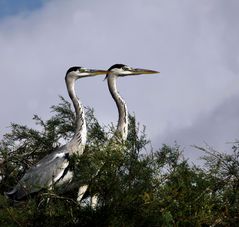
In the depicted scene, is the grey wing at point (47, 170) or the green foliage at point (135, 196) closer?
the green foliage at point (135, 196)

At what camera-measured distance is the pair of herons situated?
12.4m

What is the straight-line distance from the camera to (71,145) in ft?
43.7

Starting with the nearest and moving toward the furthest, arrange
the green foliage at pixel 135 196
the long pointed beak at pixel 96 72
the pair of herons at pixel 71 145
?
the green foliage at pixel 135 196 < the pair of herons at pixel 71 145 < the long pointed beak at pixel 96 72

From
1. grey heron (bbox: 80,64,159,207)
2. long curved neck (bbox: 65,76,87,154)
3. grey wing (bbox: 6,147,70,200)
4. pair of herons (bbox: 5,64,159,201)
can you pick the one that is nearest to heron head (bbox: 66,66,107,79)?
pair of herons (bbox: 5,64,159,201)

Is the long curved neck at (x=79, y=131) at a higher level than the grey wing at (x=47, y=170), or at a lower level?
higher

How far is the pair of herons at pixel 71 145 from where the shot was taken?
1235 cm

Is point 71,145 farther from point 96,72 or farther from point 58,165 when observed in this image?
point 96,72

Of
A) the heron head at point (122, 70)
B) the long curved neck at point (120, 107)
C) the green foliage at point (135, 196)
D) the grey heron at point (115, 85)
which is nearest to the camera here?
the green foliage at point (135, 196)

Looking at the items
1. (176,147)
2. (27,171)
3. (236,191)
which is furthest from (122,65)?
(236,191)

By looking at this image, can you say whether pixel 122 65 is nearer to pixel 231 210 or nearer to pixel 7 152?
pixel 7 152

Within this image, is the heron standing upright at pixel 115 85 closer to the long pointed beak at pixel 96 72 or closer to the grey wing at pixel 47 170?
the long pointed beak at pixel 96 72

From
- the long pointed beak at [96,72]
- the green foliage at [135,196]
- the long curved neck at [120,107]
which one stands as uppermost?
the long pointed beak at [96,72]

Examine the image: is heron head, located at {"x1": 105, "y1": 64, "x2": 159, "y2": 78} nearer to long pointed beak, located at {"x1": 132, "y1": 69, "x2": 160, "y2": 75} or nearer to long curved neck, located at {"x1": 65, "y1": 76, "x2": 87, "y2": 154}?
long pointed beak, located at {"x1": 132, "y1": 69, "x2": 160, "y2": 75}

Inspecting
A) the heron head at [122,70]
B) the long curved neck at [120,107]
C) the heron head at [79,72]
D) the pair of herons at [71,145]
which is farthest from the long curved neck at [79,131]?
the heron head at [122,70]
